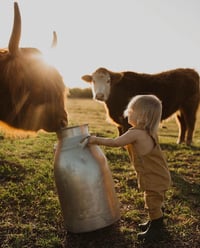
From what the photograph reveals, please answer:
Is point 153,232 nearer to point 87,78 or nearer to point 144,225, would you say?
point 144,225

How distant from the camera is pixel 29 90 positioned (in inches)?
129

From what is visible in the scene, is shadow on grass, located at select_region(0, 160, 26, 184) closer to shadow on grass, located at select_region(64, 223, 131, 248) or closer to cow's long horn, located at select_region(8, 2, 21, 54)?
shadow on grass, located at select_region(64, 223, 131, 248)

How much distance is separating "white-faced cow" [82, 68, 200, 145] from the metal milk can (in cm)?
565

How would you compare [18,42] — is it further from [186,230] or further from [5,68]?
[186,230]

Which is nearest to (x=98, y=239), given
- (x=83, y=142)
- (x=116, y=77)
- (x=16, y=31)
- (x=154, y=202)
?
(x=154, y=202)

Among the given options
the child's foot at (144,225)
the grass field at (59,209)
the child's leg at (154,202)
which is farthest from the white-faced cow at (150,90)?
the child's leg at (154,202)

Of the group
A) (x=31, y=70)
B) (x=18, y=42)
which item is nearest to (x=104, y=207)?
(x=31, y=70)

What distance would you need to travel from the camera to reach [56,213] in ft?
15.4

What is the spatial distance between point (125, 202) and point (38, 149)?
4492 millimetres

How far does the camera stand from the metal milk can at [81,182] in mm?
3846

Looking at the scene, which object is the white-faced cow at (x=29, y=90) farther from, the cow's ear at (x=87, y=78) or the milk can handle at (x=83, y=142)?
the cow's ear at (x=87, y=78)

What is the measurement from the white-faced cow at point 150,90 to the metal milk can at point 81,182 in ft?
18.5

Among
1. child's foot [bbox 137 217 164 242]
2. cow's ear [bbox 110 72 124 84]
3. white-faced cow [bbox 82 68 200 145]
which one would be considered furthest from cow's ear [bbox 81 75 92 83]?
child's foot [bbox 137 217 164 242]

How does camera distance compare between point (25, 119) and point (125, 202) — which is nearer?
point (25, 119)
